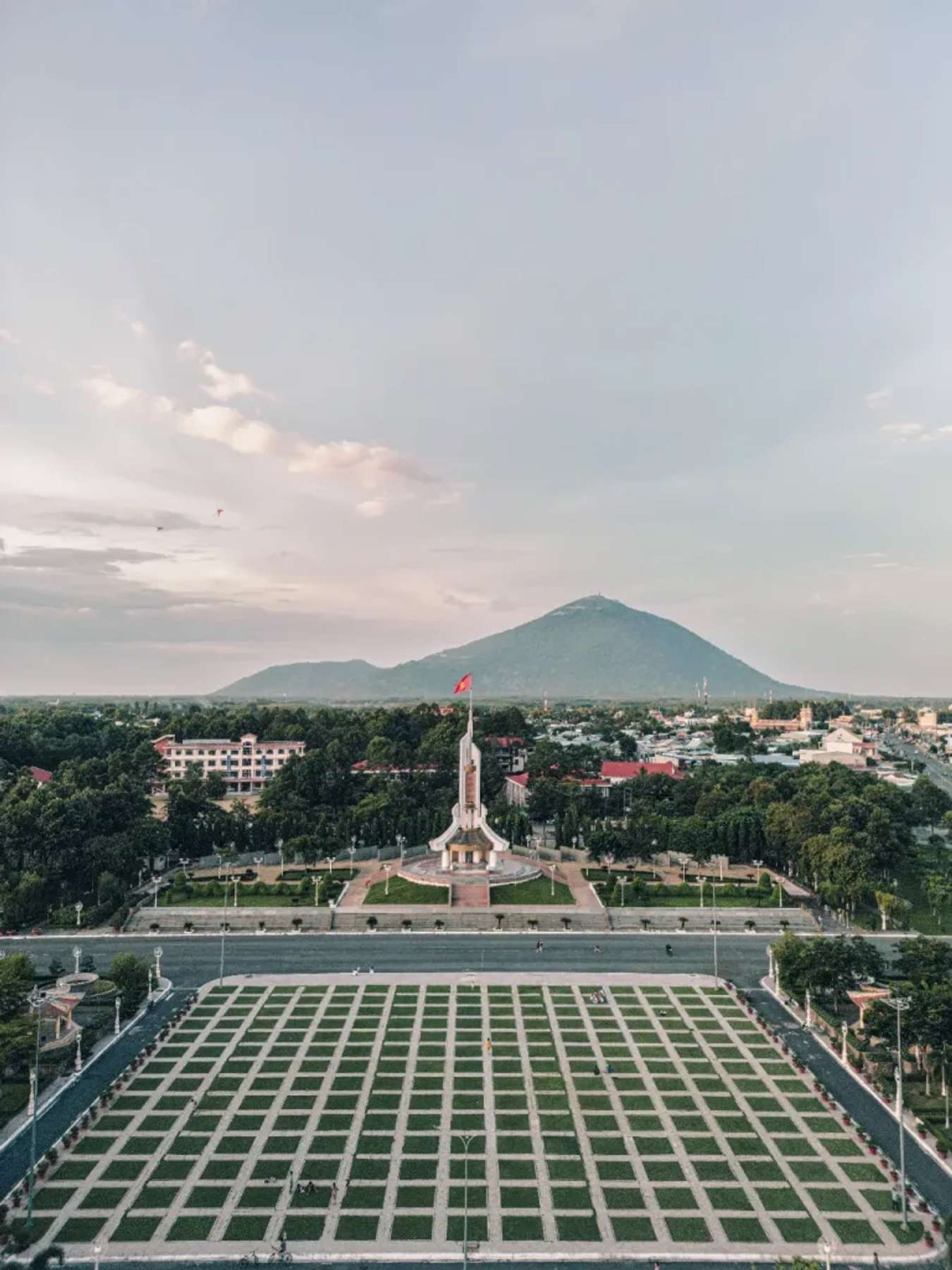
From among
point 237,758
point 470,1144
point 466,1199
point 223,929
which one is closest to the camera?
point 466,1199

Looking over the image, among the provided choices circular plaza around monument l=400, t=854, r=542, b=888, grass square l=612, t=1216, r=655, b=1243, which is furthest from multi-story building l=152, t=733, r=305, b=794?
grass square l=612, t=1216, r=655, b=1243

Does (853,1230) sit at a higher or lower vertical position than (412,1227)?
lower

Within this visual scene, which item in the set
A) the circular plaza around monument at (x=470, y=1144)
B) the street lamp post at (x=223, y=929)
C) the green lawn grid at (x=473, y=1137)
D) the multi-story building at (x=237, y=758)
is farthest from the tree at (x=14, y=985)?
the multi-story building at (x=237, y=758)

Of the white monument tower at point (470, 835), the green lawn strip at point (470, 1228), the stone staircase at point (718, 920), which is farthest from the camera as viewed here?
the white monument tower at point (470, 835)

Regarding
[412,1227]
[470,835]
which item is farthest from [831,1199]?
[470,835]

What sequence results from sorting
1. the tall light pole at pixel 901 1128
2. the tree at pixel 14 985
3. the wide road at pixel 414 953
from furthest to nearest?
the wide road at pixel 414 953 < the tree at pixel 14 985 < the tall light pole at pixel 901 1128

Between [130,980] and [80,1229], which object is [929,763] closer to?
[130,980]

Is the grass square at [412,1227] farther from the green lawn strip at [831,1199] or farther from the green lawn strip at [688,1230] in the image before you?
the green lawn strip at [831,1199]
